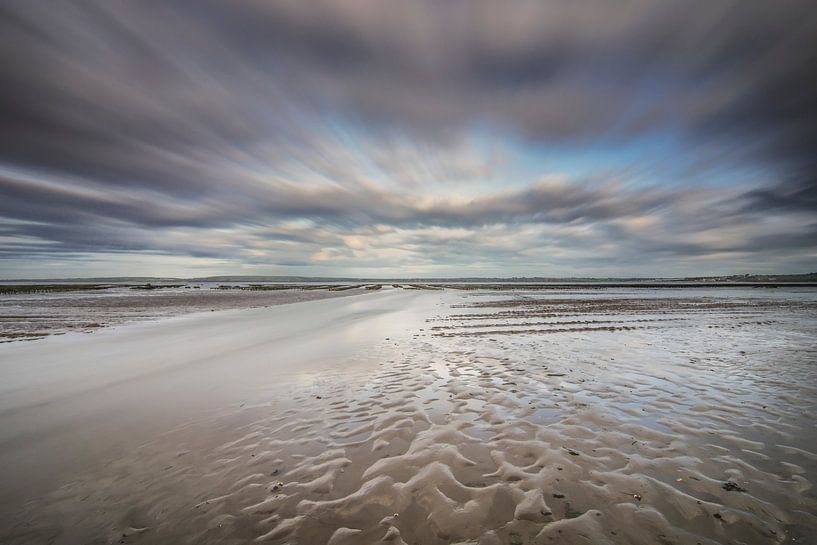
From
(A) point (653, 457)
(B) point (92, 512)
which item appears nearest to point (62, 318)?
(B) point (92, 512)

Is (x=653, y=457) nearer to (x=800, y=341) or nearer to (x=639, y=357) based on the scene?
(x=639, y=357)

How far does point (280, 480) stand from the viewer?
4.44 m

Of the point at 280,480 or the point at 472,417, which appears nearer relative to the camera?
the point at 280,480

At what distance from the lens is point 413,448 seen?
521cm

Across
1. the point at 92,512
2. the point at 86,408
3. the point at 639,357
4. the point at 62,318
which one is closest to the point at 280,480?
the point at 92,512

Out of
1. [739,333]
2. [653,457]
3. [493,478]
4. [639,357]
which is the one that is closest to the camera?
[493,478]

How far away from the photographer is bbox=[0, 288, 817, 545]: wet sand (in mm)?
3543

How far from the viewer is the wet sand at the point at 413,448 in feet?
11.6

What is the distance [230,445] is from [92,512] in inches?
69.5

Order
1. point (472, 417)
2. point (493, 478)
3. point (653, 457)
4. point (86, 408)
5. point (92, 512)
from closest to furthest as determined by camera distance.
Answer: point (92, 512) < point (493, 478) < point (653, 457) < point (472, 417) < point (86, 408)

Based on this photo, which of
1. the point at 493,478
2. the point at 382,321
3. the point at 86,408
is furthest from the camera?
the point at 382,321

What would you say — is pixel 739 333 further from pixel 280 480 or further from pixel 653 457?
pixel 280 480

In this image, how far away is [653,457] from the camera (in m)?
4.80

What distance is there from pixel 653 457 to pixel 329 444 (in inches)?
191
